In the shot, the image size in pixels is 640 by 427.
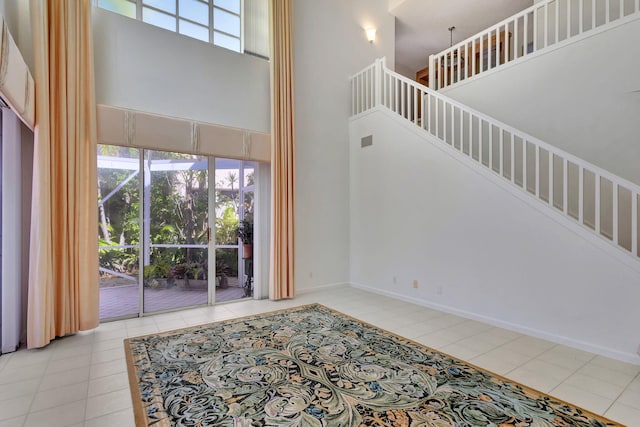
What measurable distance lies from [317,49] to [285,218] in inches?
128

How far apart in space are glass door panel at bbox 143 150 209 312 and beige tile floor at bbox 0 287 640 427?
0.39 m

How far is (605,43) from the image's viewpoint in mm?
3863

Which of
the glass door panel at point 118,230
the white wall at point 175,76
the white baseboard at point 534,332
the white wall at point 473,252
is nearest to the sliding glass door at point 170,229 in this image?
the glass door panel at point 118,230

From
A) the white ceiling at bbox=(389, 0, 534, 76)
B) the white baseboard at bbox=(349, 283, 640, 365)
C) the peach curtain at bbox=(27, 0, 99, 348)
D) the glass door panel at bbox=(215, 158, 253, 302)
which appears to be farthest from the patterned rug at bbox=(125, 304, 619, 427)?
the white ceiling at bbox=(389, 0, 534, 76)

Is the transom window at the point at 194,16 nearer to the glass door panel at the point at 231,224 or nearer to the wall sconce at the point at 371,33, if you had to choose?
the glass door panel at the point at 231,224

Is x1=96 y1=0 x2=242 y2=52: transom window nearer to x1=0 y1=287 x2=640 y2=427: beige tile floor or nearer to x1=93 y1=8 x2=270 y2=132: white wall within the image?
x1=93 y1=8 x2=270 y2=132: white wall

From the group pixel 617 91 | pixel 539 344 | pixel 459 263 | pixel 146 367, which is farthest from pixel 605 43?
pixel 146 367

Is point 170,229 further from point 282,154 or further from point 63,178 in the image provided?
point 282,154

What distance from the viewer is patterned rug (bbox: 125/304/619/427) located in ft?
6.55

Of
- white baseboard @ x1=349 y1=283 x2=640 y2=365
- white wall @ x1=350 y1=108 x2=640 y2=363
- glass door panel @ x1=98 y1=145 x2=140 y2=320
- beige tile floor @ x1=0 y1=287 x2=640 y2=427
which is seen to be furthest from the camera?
glass door panel @ x1=98 y1=145 x2=140 y2=320

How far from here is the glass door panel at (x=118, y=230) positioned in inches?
157

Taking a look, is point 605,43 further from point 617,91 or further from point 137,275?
point 137,275

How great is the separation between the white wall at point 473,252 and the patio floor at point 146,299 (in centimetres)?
284

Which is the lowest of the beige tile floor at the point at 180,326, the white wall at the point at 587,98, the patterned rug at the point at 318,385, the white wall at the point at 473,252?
the beige tile floor at the point at 180,326
